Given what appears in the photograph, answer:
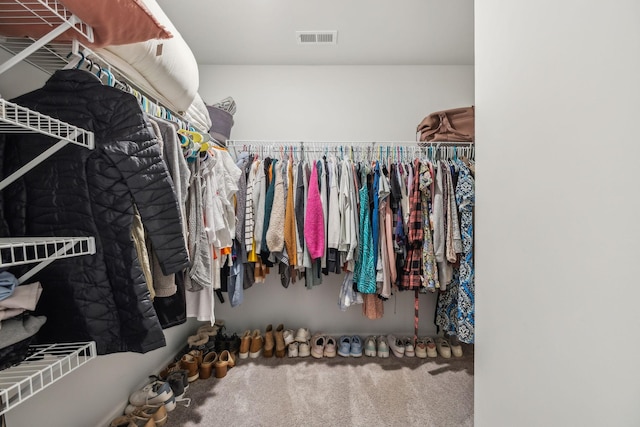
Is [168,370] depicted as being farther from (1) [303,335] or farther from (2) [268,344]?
(1) [303,335]

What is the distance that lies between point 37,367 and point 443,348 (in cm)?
229

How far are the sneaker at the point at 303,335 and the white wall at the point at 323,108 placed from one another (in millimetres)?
166

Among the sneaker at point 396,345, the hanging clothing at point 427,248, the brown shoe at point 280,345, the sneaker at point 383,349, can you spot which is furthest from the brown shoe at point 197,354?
the hanging clothing at point 427,248

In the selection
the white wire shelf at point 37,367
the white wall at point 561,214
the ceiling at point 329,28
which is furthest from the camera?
the ceiling at point 329,28

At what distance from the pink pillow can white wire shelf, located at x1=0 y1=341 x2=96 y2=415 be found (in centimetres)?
94

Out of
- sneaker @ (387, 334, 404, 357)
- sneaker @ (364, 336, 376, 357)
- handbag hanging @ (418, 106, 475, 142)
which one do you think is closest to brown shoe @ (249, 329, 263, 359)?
sneaker @ (364, 336, 376, 357)

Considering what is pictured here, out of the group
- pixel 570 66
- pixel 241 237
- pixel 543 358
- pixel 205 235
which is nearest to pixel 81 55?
pixel 205 235

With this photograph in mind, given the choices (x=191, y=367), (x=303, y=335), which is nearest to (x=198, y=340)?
(x=191, y=367)

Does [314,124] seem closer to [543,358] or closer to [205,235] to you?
[205,235]

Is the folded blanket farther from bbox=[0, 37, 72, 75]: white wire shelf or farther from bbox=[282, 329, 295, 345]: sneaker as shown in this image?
bbox=[282, 329, 295, 345]: sneaker

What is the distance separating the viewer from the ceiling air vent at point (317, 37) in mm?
1921

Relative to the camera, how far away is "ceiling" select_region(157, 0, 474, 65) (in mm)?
1682

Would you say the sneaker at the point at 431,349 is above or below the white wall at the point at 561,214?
below

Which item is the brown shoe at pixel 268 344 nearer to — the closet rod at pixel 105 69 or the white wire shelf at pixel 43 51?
the closet rod at pixel 105 69
